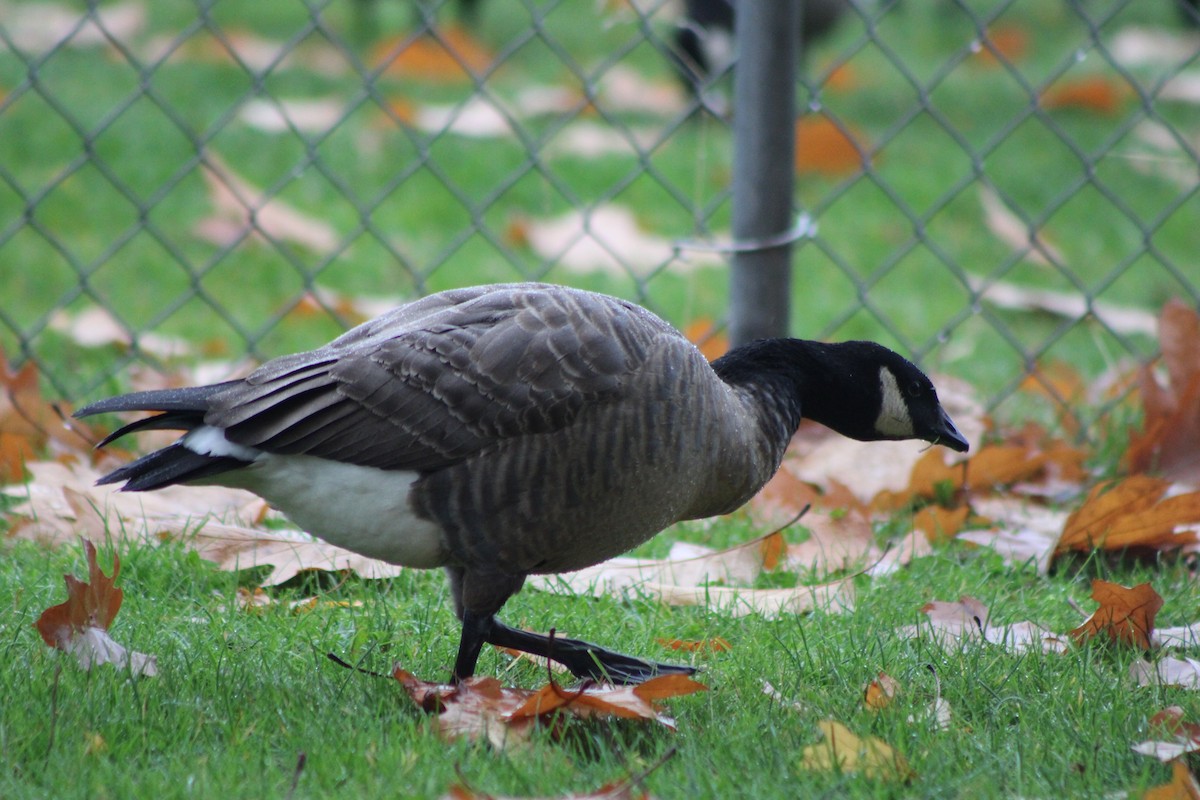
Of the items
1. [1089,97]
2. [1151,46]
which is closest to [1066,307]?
[1089,97]

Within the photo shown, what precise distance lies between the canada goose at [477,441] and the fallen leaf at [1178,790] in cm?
78

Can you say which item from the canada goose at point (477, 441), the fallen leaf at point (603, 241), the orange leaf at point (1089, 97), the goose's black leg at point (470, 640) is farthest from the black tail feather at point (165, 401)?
the orange leaf at point (1089, 97)

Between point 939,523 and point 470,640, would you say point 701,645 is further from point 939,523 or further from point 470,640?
point 939,523

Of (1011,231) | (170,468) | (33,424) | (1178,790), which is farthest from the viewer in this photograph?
(1011,231)

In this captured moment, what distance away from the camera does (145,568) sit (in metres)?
2.86

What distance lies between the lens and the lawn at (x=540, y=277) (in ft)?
6.90

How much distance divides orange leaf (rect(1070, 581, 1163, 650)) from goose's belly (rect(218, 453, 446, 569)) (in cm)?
120

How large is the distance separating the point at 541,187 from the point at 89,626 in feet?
12.9

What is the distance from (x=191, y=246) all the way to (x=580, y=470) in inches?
130

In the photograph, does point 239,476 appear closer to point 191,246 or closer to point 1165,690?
point 1165,690

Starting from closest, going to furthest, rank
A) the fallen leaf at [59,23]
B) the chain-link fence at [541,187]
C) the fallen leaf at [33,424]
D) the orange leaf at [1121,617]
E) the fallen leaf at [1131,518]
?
the orange leaf at [1121,617]
the fallen leaf at [1131,518]
the fallen leaf at [33,424]
the chain-link fence at [541,187]
the fallen leaf at [59,23]

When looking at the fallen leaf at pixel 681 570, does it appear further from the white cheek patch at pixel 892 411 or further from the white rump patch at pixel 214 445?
the white rump patch at pixel 214 445

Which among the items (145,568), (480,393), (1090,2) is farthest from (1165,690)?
(1090,2)

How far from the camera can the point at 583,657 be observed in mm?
2451
